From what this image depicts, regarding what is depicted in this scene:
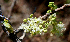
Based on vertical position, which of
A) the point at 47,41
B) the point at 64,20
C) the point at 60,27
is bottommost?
the point at 60,27

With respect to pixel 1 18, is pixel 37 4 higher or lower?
higher

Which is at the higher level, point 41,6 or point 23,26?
point 41,6

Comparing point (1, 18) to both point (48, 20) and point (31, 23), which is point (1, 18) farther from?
point (48, 20)

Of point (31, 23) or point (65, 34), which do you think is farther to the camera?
point (65, 34)

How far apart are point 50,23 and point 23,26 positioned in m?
0.16

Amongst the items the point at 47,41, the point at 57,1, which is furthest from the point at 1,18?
the point at 57,1

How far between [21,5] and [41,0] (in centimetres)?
62

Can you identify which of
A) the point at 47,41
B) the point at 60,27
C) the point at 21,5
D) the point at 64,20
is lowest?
the point at 60,27

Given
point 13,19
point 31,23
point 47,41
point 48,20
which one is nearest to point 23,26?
point 31,23

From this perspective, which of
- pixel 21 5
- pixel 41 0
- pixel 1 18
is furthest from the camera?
pixel 21 5

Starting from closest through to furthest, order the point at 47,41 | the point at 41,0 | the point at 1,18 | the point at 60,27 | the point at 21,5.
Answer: the point at 1,18 < the point at 60,27 < the point at 47,41 < the point at 41,0 < the point at 21,5

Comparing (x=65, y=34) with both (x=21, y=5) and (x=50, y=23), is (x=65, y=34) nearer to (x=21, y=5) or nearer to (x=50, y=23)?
(x=21, y=5)

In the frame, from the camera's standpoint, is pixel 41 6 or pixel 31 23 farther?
pixel 41 6

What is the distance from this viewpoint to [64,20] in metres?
2.36
